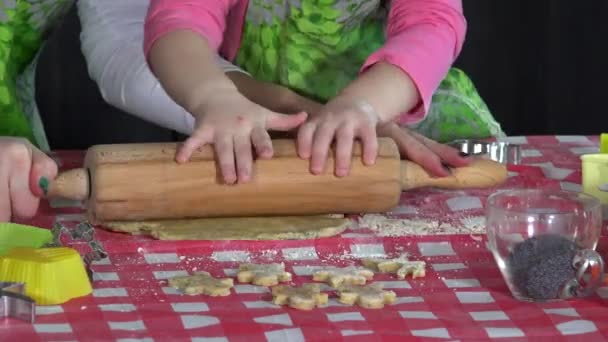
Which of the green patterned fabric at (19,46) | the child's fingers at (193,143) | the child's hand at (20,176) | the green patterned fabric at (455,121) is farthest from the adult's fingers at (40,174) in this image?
the green patterned fabric at (455,121)

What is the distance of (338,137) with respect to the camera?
1.29 meters

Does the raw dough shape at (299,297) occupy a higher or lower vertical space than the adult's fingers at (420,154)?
higher

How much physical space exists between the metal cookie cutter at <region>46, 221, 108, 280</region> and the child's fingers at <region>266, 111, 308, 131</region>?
0.23 m

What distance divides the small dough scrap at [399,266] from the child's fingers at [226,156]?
0.18 meters

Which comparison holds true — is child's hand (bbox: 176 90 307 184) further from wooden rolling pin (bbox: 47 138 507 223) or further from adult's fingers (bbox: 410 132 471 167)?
adult's fingers (bbox: 410 132 471 167)

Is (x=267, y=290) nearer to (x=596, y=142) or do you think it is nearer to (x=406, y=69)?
(x=406, y=69)

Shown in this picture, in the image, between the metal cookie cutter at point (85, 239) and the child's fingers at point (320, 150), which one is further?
the child's fingers at point (320, 150)

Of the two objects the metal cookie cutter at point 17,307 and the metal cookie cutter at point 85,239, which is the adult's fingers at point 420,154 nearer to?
the metal cookie cutter at point 85,239

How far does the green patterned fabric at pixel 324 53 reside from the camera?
1.76m

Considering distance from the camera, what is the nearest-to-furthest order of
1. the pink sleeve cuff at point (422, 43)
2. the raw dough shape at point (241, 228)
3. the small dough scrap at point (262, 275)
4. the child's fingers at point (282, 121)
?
the small dough scrap at point (262, 275)
the raw dough shape at point (241, 228)
the child's fingers at point (282, 121)
the pink sleeve cuff at point (422, 43)

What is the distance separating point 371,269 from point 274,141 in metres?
0.25

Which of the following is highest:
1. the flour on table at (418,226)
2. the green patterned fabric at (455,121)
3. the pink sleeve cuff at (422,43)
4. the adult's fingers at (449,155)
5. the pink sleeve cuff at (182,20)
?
the pink sleeve cuff at (182,20)

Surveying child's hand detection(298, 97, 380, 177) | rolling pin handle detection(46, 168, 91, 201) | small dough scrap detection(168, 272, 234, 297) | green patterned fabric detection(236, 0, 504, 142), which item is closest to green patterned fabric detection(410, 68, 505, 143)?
green patterned fabric detection(236, 0, 504, 142)

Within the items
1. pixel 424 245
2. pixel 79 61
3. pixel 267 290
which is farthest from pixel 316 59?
pixel 79 61
